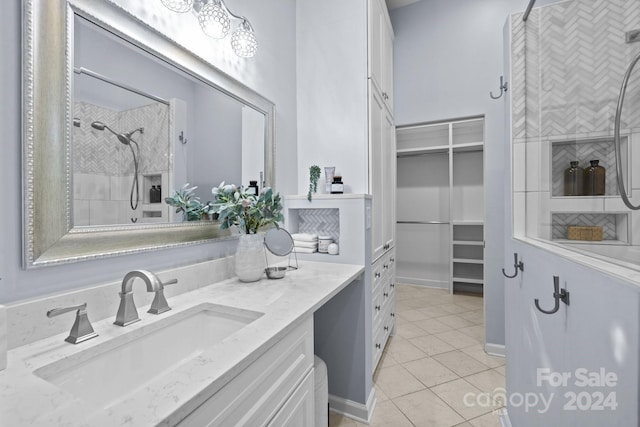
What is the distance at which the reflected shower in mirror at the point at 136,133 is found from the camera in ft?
2.96

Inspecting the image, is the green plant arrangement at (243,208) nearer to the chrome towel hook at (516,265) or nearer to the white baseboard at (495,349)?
the chrome towel hook at (516,265)

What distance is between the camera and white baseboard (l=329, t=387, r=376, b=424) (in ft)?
5.53

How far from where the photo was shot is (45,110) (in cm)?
79

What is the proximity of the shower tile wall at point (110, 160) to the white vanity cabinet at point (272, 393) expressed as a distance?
69 cm

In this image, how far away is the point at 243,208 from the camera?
4.41ft

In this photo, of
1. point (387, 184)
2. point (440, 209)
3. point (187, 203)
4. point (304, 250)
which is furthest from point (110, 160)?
point (440, 209)

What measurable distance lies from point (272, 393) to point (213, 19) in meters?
1.50

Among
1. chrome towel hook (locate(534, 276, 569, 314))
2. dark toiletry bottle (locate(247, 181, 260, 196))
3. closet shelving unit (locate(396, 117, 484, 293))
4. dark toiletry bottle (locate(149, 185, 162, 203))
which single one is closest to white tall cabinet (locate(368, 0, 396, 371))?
dark toiletry bottle (locate(247, 181, 260, 196))

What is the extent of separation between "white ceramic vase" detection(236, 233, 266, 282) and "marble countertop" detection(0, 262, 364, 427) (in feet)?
0.56

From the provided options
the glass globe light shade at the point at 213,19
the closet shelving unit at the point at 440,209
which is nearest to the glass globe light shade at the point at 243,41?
the glass globe light shade at the point at 213,19

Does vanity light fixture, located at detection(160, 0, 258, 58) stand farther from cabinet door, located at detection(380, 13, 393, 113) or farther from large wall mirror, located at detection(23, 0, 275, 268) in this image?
cabinet door, located at detection(380, 13, 393, 113)

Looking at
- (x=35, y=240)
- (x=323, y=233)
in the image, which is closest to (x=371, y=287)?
(x=323, y=233)

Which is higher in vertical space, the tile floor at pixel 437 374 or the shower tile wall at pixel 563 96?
the shower tile wall at pixel 563 96

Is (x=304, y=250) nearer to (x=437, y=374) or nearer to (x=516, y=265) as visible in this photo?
(x=516, y=265)
